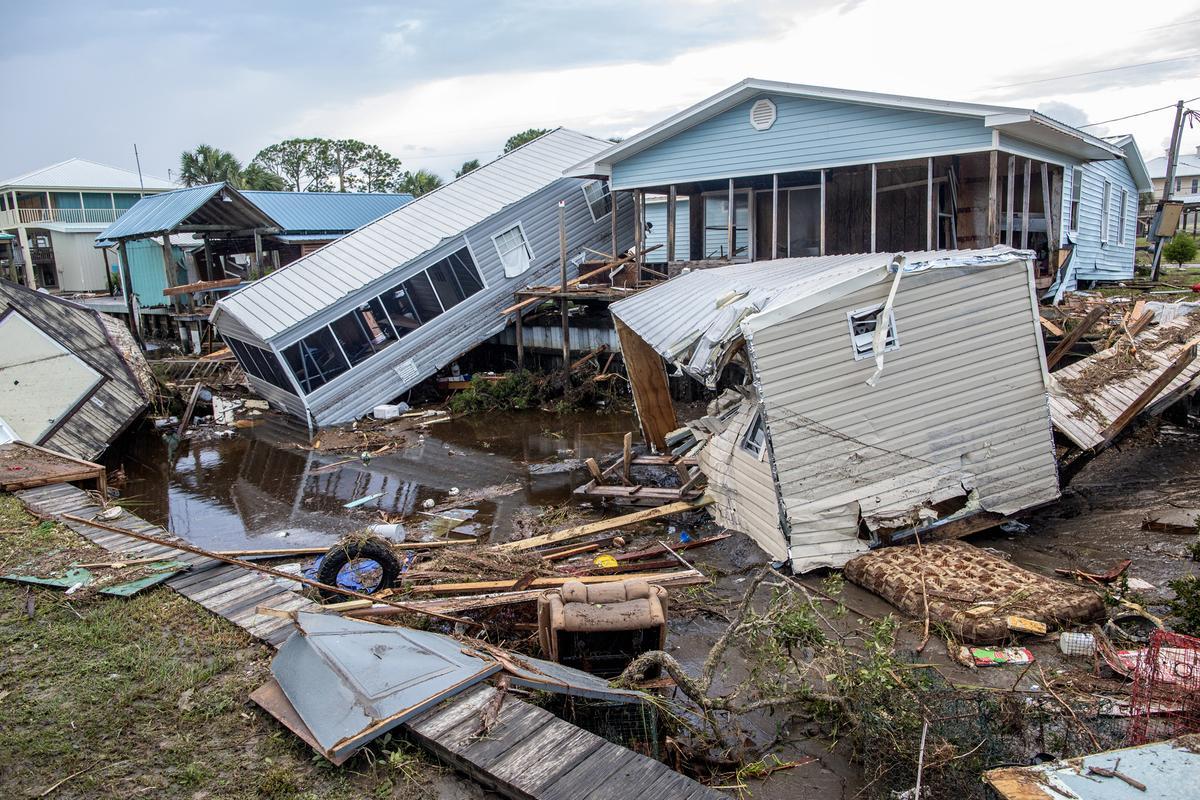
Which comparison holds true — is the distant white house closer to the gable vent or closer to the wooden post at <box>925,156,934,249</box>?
the gable vent

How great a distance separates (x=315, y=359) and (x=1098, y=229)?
19575 mm

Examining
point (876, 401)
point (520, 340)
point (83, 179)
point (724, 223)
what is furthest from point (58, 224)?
point (876, 401)

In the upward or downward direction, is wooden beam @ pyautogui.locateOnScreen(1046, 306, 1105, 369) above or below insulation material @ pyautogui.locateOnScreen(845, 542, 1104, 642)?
above

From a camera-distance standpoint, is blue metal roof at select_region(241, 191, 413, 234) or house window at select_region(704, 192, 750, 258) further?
blue metal roof at select_region(241, 191, 413, 234)

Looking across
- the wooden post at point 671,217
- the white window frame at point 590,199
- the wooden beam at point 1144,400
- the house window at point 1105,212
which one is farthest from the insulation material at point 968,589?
the white window frame at point 590,199

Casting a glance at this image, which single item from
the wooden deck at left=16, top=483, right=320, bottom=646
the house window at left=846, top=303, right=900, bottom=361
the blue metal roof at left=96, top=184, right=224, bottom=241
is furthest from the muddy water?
the blue metal roof at left=96, top=184, right=224, bottom=241

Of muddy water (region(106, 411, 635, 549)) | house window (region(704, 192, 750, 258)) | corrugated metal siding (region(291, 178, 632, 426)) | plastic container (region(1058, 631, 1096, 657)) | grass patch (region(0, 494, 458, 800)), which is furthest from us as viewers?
house window (region(704, 192, 750, 258))

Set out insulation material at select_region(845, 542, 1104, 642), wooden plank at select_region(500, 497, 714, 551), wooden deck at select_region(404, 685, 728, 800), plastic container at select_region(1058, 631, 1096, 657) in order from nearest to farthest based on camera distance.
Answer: wooden deck at select_region(404, 685, 728, 800) → plastic container at select_region(1058, 631, 1096, 657) → insulation material at select_region(845, 542, 1104, 642) → wooden plank at select_region(500, 497, 714, 551)

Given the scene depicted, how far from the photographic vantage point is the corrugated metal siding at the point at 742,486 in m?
9.84

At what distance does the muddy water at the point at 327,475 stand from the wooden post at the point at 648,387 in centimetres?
168

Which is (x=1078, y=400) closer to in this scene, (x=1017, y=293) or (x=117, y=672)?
(x=1017, y=293)

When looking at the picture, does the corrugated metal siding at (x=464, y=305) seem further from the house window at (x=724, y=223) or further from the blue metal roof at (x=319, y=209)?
the blue metal roof at (x=319, y=209)

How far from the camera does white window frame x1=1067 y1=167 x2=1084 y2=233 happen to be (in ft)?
60.8

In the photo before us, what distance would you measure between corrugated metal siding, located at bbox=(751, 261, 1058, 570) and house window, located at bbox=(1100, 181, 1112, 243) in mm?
12954
